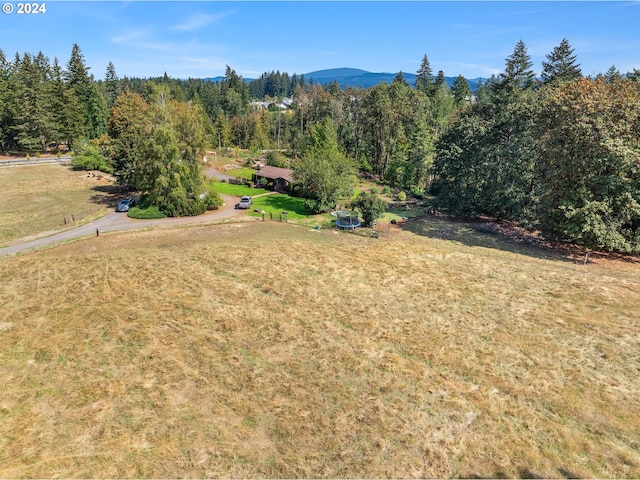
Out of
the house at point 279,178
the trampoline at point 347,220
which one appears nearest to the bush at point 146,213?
the house at point 279,178

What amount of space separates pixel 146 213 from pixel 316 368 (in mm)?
32416

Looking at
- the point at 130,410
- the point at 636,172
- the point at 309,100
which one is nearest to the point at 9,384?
the point at 130,410

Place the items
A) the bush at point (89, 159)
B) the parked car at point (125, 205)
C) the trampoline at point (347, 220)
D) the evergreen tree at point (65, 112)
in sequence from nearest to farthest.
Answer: the trampoline at point (347, 220), the parked car at point (125, 205), the bush at point (89, 159), the evergreen tree at point (65, 112)

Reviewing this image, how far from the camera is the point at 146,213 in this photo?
4131cm

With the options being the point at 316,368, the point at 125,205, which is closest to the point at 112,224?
the point at 125,205

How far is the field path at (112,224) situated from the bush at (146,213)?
0.57 m

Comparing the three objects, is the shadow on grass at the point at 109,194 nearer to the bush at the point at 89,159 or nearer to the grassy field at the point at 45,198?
the grassy field at the point at 45,198

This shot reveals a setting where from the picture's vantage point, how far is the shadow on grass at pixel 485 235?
32.6 m

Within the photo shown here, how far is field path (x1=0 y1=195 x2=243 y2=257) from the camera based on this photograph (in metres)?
33.0

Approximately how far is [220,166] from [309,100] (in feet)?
93.6

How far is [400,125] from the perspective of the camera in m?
68.1

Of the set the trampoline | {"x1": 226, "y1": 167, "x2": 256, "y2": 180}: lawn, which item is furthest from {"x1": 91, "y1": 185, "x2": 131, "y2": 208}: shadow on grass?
the trampoline

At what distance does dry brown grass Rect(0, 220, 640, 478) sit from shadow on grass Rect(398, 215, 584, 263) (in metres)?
3.03

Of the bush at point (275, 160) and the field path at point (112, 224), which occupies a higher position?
the bush at point (275, 160)
